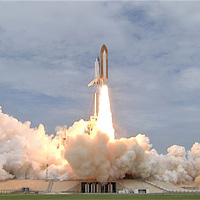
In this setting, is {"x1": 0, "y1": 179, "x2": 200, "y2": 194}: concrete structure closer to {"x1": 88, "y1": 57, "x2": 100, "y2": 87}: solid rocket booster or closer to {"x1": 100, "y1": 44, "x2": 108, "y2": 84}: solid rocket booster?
{"x1": 88, "y1": 57, "x2": 100, "y2": 87}: solid rocket booster

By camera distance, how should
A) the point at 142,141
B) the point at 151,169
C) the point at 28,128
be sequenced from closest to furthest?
the point at 151,169 → the point at 142,141 → the point at 28,128

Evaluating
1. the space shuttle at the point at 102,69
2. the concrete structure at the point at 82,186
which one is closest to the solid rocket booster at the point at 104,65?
the space shuttle at the point at 102,69

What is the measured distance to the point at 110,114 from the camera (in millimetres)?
83812

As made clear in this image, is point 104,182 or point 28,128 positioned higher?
point 28,128

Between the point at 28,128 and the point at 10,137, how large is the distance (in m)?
6.01

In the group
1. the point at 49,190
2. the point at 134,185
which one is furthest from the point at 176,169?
the point at 49,190

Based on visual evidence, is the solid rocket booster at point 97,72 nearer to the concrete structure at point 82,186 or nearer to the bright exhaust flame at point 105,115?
the bright exhaust flame at point 105,115

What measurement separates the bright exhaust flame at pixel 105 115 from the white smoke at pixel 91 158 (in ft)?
9.71

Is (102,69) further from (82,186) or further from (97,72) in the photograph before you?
(82,186)

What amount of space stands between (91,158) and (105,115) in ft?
31.1

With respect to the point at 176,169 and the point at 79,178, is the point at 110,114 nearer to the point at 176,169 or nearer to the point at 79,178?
the point at 79,178

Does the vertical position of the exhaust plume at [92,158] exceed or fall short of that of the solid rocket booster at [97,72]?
it falls short

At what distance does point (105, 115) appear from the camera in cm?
8362

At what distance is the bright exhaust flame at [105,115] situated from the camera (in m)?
81.8
